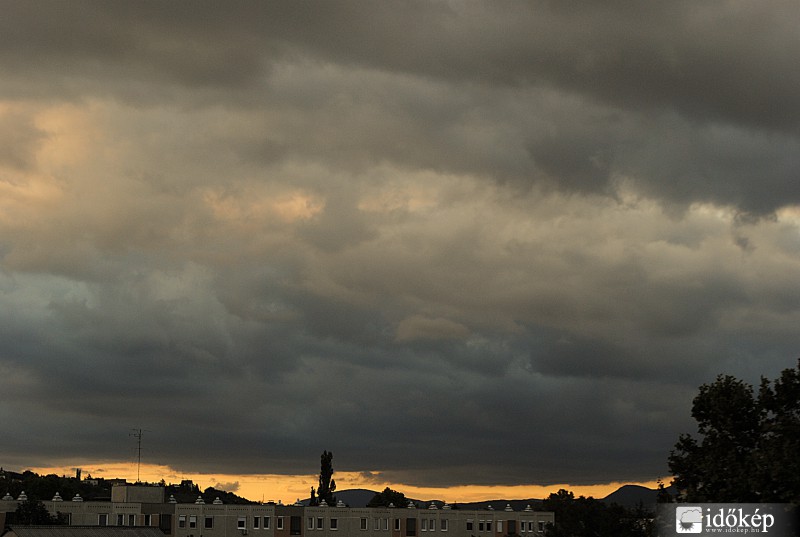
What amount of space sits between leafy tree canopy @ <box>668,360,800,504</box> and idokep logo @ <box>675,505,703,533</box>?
7008 mm

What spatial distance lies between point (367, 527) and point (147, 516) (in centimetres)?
3892

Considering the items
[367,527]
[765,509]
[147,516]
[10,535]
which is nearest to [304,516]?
[367,527]

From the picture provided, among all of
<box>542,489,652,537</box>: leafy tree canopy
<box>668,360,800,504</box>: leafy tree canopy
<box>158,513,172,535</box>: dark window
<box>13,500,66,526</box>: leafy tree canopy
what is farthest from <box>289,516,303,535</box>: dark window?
<box>668,360,800,504</box>: leafy tree canopy

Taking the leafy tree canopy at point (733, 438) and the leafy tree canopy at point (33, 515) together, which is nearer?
the leafy tree canopy at point (733, 438)

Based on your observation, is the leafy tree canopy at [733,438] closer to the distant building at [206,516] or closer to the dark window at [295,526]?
the distant building at [206,516]

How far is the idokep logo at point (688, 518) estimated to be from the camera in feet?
253

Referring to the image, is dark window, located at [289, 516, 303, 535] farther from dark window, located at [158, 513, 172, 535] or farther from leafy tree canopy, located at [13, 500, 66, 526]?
leafy tree canopy, located at [13, 500, 66, 526]

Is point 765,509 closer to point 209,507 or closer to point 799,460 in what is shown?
point 799,460

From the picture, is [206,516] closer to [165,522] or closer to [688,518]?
[165,522]

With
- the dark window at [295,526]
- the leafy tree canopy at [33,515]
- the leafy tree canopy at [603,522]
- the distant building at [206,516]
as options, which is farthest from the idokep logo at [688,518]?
the dark window at [295,526]

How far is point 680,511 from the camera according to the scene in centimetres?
7888

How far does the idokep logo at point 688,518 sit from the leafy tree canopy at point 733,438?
23.0 ft

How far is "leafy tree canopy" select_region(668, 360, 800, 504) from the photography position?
8506 cm

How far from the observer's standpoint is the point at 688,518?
7838cm
